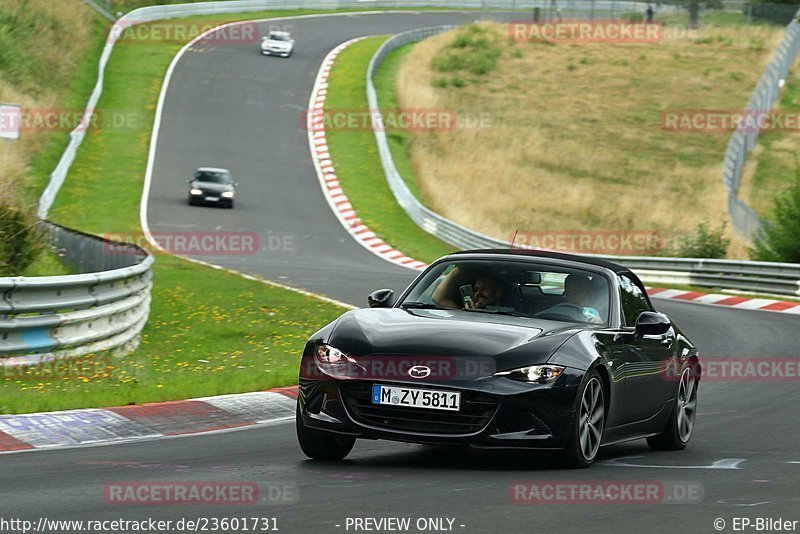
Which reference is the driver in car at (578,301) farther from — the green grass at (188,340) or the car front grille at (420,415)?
the green grass at (188,340)

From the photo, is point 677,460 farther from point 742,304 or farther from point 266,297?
point 742,304

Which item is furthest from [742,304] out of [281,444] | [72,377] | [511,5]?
[511,5]

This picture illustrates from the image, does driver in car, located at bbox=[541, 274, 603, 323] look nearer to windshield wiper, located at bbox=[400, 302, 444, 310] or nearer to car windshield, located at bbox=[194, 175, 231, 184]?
windshield wiper, located at bbox=[400, 302, 444, 310]

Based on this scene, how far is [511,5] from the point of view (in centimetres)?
8700

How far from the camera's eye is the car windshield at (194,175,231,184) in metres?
39.2

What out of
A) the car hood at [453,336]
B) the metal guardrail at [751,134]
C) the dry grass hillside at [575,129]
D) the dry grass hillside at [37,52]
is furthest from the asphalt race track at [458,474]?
the dry grass hillside at [37,52]

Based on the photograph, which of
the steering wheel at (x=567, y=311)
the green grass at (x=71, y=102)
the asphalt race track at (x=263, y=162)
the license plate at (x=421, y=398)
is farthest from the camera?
the green grass at (x=71, y=102)

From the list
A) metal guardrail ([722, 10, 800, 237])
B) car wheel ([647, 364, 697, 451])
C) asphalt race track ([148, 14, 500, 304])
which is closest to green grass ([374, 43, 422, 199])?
asphalt race track ([148, 14, 500, 304])

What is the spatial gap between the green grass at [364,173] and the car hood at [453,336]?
25129mm

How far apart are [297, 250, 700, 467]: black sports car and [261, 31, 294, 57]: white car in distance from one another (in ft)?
171

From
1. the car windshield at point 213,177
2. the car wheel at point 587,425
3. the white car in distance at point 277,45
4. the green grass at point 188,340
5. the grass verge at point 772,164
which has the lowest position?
the grass verge at point 772,164

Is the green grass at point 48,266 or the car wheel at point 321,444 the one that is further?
the green grass at point 48,266

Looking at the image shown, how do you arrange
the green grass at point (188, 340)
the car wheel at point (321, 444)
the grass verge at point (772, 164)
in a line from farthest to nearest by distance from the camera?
the grass verge at point (772, 164)
the green grass at point (188, 340)
the car wheel at point (321, 444)

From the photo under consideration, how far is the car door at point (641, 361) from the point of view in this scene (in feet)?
30.6
